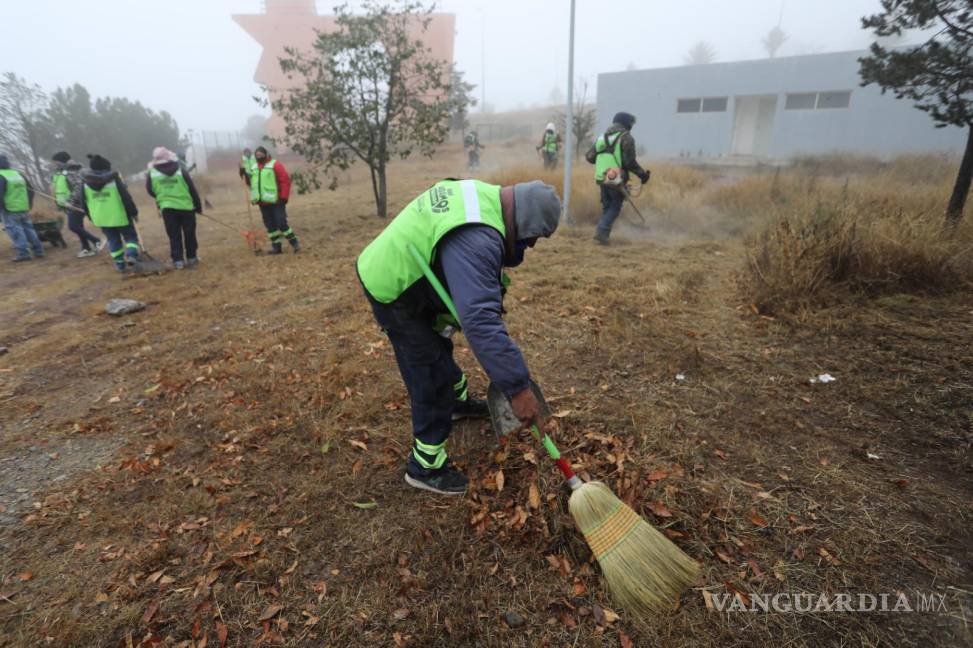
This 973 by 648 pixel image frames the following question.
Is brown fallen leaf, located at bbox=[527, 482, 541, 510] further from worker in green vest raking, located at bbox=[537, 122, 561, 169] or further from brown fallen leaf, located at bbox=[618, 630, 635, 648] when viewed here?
worker in green vest raking, located at bbox=[537, 122, 561, 169]

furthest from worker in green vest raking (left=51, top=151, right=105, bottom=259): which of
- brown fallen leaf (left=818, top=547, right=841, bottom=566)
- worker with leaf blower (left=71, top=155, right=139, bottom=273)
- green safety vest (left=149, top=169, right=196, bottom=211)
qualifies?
brown fallen leaf (left=818, top=547, right=841, bottom=566)

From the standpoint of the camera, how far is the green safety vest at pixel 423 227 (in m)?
1.90

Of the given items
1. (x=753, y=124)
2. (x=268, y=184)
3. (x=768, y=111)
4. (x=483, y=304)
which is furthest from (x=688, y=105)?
(x=483, y=304)

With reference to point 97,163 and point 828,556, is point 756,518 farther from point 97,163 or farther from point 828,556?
point 97,163

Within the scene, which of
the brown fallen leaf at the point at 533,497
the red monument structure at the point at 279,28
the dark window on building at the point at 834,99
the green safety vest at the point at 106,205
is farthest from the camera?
the red monument structure at the point at 279,28

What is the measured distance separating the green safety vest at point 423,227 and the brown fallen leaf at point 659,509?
1.49 metres

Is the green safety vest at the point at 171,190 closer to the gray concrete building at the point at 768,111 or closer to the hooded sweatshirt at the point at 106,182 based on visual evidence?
the hooded sweatshirt at the point at 106,182

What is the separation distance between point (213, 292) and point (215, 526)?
4549 millimetres

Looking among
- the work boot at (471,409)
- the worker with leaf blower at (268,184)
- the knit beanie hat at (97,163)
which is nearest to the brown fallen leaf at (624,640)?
the work boot at (471,409)

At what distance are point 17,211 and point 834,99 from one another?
23084 millimetres

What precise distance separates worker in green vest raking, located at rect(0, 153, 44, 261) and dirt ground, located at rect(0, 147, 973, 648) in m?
5.14

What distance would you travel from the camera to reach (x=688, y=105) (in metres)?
19.9

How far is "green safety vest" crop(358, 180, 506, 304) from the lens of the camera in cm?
190

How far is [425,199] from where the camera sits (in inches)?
81.0
